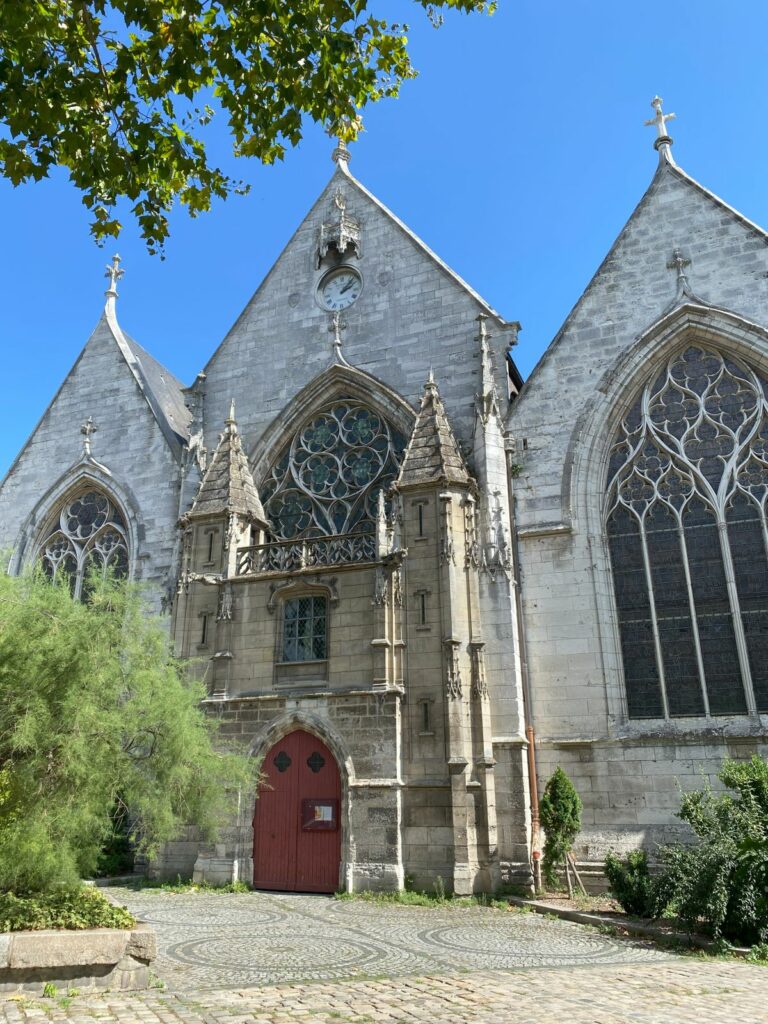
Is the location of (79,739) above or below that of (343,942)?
above

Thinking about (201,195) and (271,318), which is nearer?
(201,195)

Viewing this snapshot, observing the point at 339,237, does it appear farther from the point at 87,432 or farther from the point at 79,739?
the point at 79,739

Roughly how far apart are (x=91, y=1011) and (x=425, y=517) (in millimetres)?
9486

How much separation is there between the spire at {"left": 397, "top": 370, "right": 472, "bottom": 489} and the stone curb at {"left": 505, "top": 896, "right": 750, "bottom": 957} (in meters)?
6.65

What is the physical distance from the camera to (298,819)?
42.1 ft

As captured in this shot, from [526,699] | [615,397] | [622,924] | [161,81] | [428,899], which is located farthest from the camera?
[615,397]

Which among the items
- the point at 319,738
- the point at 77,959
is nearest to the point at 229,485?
the point at 319,738

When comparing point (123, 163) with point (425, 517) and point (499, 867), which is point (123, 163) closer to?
point (425, 517)

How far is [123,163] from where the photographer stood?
20.1ft

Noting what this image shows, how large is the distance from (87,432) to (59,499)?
1726 mm

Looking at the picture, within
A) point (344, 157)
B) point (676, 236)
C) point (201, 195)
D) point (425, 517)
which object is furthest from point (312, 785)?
point (344, 157)

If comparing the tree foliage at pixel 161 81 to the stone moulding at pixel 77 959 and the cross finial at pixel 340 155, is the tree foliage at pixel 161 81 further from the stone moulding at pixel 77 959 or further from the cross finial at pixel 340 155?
the cross finial at pixel 340 155

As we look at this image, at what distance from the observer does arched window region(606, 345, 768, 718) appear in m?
12.9

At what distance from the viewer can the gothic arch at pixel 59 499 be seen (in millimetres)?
18234
